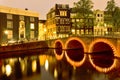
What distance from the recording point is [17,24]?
83.6m

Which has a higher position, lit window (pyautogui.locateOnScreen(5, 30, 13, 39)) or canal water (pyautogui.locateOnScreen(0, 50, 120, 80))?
lit window (pyautogui.locateOnScreen(5, 30, 13, 39))

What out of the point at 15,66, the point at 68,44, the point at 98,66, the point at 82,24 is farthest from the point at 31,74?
the point at 82,24

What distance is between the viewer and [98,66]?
4325 centimetres

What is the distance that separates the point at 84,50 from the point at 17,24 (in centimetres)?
3542

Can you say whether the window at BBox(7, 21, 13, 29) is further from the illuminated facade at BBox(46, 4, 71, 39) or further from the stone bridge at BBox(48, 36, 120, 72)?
the illuminated facade at BBox(46, 4, 71, 39)

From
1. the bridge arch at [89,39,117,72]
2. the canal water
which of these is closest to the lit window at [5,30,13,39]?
the canal water

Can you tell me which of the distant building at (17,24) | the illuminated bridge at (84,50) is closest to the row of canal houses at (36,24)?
the distant building at (17,24)

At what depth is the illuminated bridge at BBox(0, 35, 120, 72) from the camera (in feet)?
150

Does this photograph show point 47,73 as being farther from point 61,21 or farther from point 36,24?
point 61,21

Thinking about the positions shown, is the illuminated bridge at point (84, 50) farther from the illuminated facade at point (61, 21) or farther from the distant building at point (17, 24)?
the illuminated facade at point (61, 21)

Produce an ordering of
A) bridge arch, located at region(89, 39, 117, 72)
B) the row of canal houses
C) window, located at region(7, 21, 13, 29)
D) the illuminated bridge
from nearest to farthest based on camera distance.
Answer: bridge arch, located at region(89, 39, 117, 72) → the illuminated bridge → the row of canal houses → window, located at region(7, 21, 13, 29)

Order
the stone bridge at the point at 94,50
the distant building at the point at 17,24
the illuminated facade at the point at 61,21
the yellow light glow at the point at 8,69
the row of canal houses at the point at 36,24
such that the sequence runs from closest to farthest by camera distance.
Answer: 1. the yellow light glow at the point at 8,69
2. the stone bridge at the point at 94,50
3. the distant building at the point at 17,24
4. the row of canal houses at the point at 36,24
5. the illuminated facade at the point at 61,21

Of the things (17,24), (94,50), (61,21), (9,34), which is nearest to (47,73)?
(94,50)

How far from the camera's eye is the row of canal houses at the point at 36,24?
258ft
